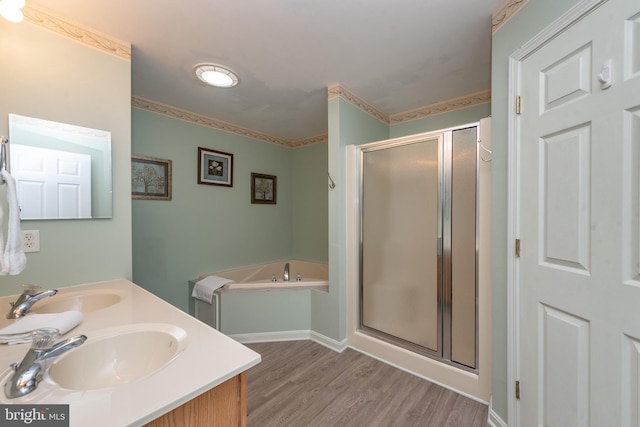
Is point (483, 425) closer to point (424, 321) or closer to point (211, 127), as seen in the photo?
point (424, 321)

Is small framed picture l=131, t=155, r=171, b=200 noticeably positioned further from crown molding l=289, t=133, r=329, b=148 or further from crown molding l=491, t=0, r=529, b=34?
crown molding l=491, t=0, r=529, b=34

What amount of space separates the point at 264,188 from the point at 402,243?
6.97 feet

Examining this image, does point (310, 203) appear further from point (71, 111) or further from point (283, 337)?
point (71, 111)

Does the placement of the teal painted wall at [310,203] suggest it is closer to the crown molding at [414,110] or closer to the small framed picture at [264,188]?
the small framed picture at [264,188]

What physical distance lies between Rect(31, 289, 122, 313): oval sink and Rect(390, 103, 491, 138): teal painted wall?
284 cm

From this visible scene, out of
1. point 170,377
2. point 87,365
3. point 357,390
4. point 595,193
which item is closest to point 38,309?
point 87,365

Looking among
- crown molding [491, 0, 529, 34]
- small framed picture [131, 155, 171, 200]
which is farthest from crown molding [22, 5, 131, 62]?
crown molding [491, 0, 529, 34]

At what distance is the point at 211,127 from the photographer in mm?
2885

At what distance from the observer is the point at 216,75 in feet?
6.39

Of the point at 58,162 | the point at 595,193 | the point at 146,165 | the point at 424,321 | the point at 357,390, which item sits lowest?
the point at 357,390

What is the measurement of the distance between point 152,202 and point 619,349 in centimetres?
320

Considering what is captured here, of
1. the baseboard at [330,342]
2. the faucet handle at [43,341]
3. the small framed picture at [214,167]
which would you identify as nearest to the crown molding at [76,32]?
the small framed picture at [214,167]

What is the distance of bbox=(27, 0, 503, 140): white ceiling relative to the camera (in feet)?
4.39

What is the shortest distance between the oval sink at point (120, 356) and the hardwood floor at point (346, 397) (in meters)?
0.92
